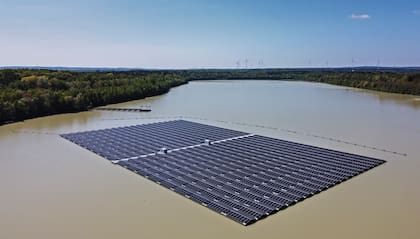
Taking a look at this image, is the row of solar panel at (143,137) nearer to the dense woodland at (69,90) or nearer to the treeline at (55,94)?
the treeline at (55,94)

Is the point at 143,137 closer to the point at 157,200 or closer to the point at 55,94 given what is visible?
the point at 157,200

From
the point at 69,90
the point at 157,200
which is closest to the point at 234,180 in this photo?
the point at 157,200

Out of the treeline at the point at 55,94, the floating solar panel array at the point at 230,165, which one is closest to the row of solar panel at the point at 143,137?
the floating solar panel array at the point at 230,165

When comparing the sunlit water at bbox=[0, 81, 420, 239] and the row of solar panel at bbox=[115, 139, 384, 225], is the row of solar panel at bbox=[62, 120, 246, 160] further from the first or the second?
the row of solar panel at bbox=[115, 139, 384, 225]

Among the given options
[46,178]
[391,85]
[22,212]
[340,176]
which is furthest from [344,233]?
[391,85]

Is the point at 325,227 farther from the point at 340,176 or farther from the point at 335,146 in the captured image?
the point at 335,146
